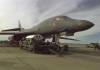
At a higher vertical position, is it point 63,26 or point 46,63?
point 63,26

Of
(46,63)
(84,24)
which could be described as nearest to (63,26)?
(84,24)

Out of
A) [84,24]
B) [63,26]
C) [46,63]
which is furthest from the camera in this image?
[63,26]

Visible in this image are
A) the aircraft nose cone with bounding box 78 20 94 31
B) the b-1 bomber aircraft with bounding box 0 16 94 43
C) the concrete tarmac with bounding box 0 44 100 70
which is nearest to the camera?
the concrete tarmac with bounding box 0 44 100 70

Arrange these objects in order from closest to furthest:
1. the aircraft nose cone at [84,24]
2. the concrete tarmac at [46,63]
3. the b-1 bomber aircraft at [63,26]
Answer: the concrete tarmac at [46,63]
the aircraft nose cone at [84,24]
the b-1 bomber aircraft at [63,26]

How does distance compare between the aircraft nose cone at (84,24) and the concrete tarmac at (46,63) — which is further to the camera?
the aircraft nose cone at (84,24)

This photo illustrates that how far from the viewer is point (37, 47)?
975 cm

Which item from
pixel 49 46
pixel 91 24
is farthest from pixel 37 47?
pixel 91 24

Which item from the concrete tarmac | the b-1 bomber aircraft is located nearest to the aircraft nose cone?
the b-1 bomber aircraft

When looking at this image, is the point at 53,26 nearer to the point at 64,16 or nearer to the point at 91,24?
the point at 64,16

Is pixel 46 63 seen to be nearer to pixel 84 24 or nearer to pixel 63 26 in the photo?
pixel 84 24

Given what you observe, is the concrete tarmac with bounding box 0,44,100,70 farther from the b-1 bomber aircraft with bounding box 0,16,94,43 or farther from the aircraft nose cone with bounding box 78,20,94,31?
the b-1 bomber aircraft with bounding box 0,16,94,43

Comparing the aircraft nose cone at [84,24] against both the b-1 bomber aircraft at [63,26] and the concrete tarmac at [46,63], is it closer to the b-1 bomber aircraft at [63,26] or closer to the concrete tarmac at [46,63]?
the b-1 bomber aircraft at [63,26]

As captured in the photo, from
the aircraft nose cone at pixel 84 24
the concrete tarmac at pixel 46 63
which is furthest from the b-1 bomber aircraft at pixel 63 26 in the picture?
the concrete tarmac at pixel 46 63

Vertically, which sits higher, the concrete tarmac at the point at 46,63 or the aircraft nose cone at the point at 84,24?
the aircraft nose cone at the point at 84,24
